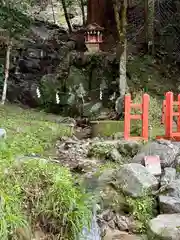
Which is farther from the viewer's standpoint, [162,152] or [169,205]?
[162,152]

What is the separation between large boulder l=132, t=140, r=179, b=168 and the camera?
666cm

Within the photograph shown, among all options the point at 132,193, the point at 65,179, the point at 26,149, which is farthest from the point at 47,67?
the point at 65,179

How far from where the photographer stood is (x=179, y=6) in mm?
14203

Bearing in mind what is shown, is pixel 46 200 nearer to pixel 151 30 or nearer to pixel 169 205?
pixel 169 205

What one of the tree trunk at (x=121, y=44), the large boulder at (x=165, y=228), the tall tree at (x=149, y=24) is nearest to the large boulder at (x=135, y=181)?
the large boulder at (x=165, y=228)

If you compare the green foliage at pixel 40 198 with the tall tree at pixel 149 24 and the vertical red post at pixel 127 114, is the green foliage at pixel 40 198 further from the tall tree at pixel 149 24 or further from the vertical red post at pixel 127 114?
the tall tree at pixel 149 24

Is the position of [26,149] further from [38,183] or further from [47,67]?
[47,67]

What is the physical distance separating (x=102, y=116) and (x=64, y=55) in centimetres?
450

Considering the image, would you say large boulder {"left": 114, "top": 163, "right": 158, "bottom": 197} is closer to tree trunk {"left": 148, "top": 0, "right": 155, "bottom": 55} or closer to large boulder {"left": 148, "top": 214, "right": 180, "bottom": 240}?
large boulder {"left": 148, "top": 214, "right": 180, "bottom": 240}

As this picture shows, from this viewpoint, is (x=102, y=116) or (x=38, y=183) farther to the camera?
(x=102, y=116)

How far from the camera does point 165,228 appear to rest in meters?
4.65

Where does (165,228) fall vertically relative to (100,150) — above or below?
below

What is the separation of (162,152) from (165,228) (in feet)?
7.46

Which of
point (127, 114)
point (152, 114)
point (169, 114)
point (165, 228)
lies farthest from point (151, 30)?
point (165, 228)
